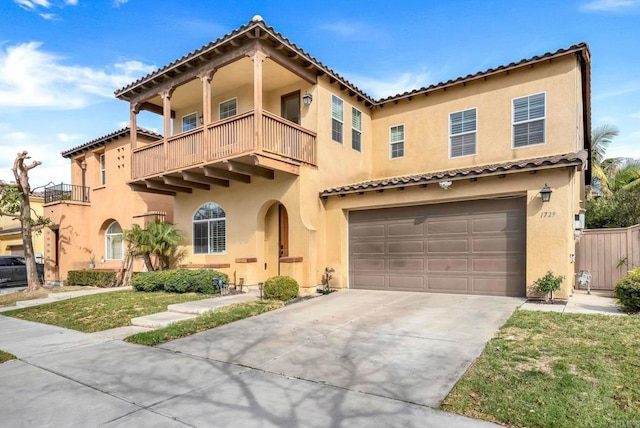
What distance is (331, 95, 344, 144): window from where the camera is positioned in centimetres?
1288

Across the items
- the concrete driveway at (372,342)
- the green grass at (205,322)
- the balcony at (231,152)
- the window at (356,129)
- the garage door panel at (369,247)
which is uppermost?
the window at (356,129)

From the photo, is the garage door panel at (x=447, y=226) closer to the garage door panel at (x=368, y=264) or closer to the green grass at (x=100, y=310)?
the garage door panel at (x=368, y=264)

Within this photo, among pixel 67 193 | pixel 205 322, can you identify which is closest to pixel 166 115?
pixel 205 322

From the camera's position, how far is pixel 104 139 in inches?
741

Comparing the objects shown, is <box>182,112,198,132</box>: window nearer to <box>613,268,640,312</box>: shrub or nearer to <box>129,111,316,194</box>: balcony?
<box>129,111,316,194</box>: balcony

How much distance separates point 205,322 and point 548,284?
7.55m

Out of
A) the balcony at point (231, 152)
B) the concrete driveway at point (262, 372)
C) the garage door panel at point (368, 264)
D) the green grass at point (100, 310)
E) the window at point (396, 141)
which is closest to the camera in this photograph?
the concrete driveway at point (262, 372)

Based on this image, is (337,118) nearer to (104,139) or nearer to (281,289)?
(281,289)

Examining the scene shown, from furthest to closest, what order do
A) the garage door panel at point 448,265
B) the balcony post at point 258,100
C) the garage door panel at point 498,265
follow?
the balcony post at point 258,100 < the garage door panel at point 448,265 < the garage door panel at point 498,265

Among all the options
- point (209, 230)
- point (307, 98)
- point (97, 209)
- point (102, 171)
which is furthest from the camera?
point (102, 171)

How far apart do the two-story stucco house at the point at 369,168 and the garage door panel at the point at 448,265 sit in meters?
0.04

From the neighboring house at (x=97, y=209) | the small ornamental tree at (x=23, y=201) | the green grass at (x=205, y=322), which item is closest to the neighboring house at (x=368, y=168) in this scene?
the green grass at (x=205, y=322)

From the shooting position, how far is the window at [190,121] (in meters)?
15.8

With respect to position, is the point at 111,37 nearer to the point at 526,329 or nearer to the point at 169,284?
the point at 169,284
